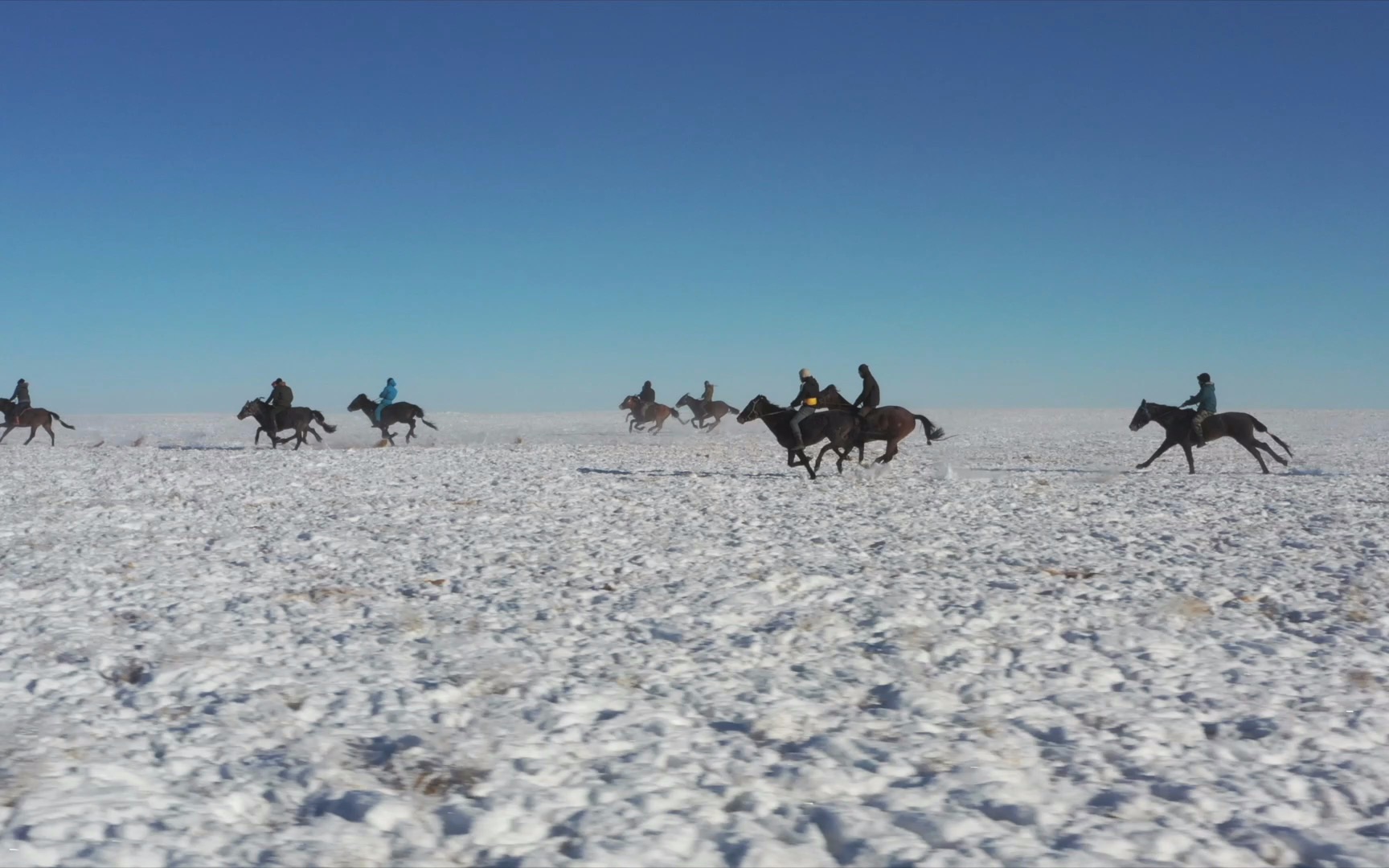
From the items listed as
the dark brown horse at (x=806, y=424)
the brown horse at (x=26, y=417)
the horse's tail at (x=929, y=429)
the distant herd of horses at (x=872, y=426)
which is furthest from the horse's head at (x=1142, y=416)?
the brown horse at (x=26, y=417)

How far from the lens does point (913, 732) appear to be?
5238 millimetres

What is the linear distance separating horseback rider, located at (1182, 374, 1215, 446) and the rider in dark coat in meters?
22.9

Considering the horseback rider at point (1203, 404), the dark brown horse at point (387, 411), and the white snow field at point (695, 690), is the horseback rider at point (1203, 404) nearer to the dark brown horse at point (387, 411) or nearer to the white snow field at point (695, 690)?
the white snow field at point (695, 690)

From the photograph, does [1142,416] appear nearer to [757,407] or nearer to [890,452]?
[890,452]

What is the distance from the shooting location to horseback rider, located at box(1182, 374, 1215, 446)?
20891 millimetres

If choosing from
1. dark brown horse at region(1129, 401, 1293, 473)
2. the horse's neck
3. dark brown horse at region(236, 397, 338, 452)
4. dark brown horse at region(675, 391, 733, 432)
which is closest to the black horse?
dark brown horse at region(1129, 401, 1293, 473)

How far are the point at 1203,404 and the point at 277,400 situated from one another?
921 inches

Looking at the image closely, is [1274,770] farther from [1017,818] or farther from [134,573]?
[134,573]

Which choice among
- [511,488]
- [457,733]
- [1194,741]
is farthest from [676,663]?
[511,488]

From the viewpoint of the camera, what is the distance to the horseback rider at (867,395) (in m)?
20.2

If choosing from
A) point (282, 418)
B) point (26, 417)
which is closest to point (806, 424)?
point (282, 418)

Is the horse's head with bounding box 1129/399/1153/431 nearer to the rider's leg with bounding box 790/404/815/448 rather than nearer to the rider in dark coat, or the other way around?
the rider's leg with bounding box 790/404/815/448

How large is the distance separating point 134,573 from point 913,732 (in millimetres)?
7706

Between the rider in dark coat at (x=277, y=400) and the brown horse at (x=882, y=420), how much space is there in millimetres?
15561
